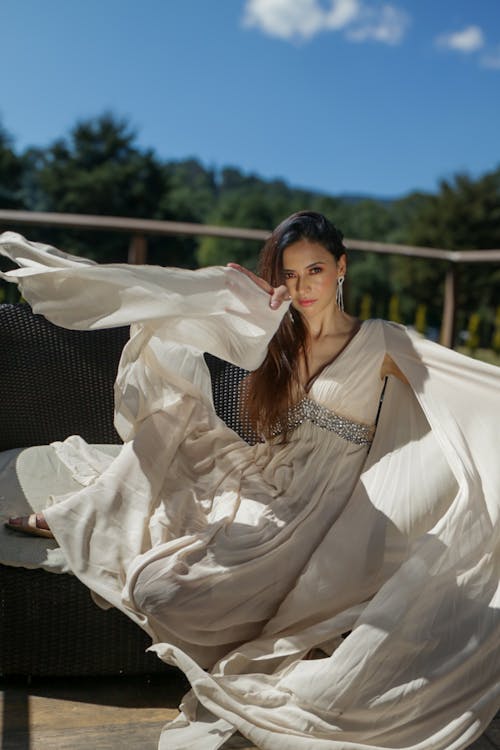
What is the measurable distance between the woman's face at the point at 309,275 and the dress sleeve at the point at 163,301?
173 millimetres

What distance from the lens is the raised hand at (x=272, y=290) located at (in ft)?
6.50

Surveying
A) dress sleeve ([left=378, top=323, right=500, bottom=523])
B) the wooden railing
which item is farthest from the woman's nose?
the wooden railing

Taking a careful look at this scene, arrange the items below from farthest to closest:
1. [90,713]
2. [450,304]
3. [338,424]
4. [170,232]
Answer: [450,304], [170,232], [338,424], [90,713]

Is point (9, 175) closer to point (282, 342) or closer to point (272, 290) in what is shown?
point (282, 342)

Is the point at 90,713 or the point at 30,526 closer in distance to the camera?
the point at 90,713

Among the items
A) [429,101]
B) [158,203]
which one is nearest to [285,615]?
[158,203]

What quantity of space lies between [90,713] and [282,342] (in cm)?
110

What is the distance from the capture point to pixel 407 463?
2.07 m

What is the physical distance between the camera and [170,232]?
14.5 ft

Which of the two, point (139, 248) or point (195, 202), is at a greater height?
point (195, 202)

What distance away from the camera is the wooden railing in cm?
414

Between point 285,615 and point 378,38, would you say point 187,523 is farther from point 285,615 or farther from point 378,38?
point 378,38

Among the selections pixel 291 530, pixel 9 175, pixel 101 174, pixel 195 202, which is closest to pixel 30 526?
pixel 291 530

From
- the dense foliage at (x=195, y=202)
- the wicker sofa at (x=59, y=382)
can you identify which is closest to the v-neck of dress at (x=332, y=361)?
the wicker sofa at (x=59, y=382)
